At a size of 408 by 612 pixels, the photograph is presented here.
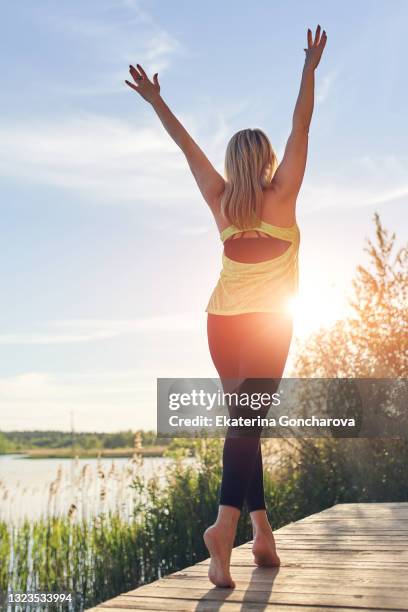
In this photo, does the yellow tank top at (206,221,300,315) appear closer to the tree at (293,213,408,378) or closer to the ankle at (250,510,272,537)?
the ankle at (250,510,272,537)

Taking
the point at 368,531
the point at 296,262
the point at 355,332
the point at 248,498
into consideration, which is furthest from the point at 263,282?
the point at 355,332

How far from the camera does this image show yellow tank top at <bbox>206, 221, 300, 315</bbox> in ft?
7.19

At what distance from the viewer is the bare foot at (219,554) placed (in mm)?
2016

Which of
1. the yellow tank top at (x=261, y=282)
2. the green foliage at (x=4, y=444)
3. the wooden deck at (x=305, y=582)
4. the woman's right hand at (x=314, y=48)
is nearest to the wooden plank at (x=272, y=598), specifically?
the wooden deck at (x=305, y=582)

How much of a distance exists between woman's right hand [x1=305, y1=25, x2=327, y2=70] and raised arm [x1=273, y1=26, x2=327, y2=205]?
1cm

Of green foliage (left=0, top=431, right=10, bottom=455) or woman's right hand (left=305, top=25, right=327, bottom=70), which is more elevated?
woman's right hand (left=305, top=25, right=327, bottom=70)

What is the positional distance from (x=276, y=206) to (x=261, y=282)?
0.24 metres

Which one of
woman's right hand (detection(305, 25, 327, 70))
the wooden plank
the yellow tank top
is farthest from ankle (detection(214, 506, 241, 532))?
woman's right hand (detection(305, 25, 327, 70))

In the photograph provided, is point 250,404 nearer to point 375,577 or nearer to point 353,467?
point 375,577

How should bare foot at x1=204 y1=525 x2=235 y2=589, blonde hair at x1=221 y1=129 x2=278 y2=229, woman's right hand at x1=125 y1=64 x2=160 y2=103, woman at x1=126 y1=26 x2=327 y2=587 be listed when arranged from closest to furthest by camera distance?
bare foot at x1=204 y1=525 x2=235 y2=589 → woman at x1=126 y1=26 x2=327 y2=587 → blonde hair at x1=221 y1=129 x2=278 y2=229 → woman's right hand at x1=125 y1=64 x2=160 y2=103

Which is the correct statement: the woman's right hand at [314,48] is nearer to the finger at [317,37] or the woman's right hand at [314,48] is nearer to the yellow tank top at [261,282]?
the finger at [317,37]

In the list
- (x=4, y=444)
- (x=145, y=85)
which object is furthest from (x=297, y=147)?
(x=4, y=444)

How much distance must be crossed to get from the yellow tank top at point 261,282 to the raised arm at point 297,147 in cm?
12

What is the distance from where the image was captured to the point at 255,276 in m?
2.22
